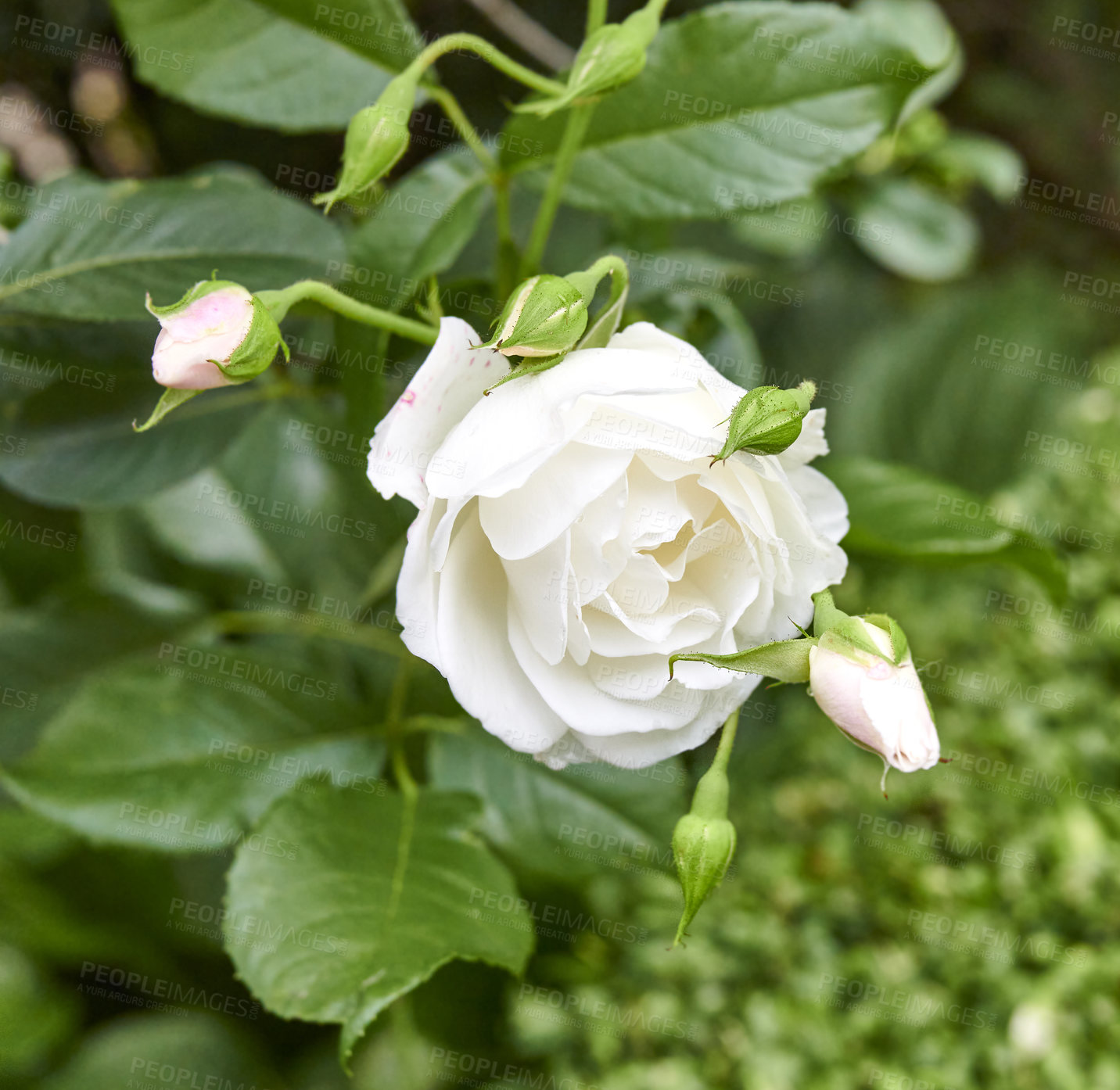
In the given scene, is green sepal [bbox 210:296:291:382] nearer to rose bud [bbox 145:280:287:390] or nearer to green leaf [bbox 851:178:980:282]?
rose bud [bbox 145:280:287:390]

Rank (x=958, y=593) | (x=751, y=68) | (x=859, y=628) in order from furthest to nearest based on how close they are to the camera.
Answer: (x=958, y=593) → (x=751, y=68) → (x=859, y=628)

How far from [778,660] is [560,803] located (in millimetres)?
296

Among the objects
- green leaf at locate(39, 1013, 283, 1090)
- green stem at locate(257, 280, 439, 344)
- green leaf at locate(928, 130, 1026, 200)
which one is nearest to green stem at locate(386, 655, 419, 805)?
green stem at locate(257, 280, 439, 344)

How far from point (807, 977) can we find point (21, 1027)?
25.0 inches

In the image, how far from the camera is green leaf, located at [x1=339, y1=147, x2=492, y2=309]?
46 centimetres

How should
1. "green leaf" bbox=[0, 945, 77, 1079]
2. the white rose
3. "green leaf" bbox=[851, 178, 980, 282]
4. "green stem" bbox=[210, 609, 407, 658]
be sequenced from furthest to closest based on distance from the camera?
1. "green leaf" bbox=[851, 178, 980, 282]
2. "green leaf" bbox=[0, 945, 77, 1079]
3. "green stem" bbox=[210, 609, 407, 658]
4. the white rose

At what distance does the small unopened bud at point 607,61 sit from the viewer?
0.36 metres

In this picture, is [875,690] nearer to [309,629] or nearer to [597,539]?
[597,539]

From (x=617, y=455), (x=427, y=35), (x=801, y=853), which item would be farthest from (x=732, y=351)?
(x=427, y=35)

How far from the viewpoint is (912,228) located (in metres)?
0.93

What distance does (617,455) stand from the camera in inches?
12.8

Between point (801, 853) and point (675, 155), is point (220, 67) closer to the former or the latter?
point (675, 155)

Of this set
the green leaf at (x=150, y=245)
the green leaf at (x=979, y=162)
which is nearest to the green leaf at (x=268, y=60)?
the green leaf at (x=150, y=245)

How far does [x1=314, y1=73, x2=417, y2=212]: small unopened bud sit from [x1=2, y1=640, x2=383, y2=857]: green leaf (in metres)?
0.29
